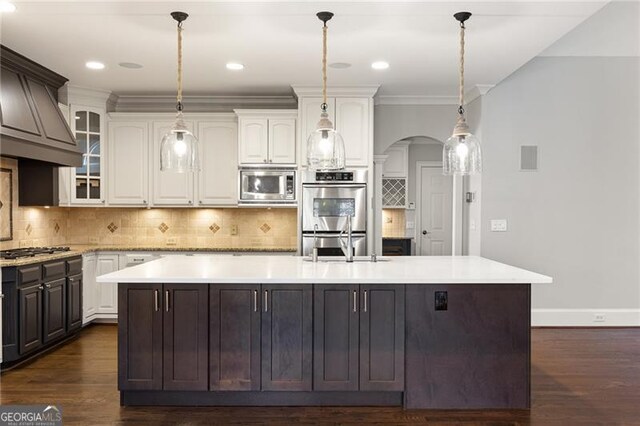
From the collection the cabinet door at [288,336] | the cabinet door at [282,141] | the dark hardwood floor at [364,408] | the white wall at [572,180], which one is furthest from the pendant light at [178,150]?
the white wall at [572,180]

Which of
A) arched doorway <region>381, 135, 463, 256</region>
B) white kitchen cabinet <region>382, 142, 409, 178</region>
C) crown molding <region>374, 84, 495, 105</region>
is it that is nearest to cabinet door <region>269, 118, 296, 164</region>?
crown molding <region>374, 84, 495, 105</region>

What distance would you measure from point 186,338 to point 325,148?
154 centimetres

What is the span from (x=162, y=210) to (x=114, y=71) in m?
1.81

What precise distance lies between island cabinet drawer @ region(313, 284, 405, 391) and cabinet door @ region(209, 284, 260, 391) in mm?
400

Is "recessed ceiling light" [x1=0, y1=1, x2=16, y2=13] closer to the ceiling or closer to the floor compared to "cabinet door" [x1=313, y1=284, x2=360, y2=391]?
closer to the ceiling

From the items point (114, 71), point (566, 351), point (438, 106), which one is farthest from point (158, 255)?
point (566, 351)

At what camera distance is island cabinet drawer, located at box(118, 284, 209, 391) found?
10.2 ft

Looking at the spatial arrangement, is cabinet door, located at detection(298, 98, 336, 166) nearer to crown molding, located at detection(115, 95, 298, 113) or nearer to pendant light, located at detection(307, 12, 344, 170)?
crown molding, located at detection(115, 95, 298, 113)

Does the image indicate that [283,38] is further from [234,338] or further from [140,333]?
[140,333]

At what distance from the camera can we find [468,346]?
311 cm

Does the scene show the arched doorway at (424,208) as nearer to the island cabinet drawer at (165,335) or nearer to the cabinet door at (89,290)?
the cabinet door at (89,290)

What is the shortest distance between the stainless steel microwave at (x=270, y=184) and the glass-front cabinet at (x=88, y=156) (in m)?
1.63

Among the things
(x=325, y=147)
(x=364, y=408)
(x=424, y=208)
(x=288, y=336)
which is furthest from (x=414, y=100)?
(x=364, y=408)

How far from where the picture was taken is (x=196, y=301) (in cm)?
311
